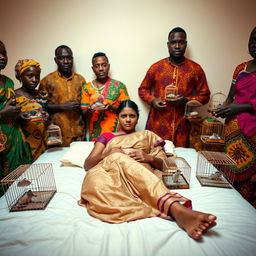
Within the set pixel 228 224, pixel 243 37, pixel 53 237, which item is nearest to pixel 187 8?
pixel 243 37

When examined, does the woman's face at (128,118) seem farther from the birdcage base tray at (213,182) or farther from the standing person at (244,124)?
the standing person at (244,124)

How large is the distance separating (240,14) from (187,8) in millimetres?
894

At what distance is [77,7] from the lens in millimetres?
3439

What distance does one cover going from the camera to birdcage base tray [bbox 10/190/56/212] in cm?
167

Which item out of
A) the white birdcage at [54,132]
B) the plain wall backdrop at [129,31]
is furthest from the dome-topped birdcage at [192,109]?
the white birdcage at [54,132]

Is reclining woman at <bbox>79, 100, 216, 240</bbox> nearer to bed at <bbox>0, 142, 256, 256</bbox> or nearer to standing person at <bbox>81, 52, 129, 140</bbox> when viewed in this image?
bed at <bbox>0, 142, 256, 256</bbox>

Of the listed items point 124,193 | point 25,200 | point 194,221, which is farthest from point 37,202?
point 194,221

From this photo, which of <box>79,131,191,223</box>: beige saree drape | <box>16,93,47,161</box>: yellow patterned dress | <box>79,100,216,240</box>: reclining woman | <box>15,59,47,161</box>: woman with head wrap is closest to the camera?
<box>79,100,216,240</box>: reclining woman

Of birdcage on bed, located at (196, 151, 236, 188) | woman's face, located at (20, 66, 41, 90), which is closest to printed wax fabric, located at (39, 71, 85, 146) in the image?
woman's face, located at (20, 66, 41, 90)

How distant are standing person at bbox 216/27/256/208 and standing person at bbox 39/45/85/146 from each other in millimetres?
2127

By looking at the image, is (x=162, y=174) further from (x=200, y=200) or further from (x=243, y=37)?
(x=243, y=37)

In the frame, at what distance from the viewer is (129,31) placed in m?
3.49

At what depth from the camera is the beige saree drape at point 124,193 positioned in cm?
154

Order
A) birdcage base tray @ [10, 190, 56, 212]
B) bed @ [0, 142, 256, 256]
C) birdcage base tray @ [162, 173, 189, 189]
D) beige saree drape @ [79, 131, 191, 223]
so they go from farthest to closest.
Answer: birdcage base tray @ [162, 173, 189, 189], birdcage base tray @ [10, 190, 56, 212], beige saree drape @ [79, 131, 191, 223], bed @ [0, 142, 256, 256]
